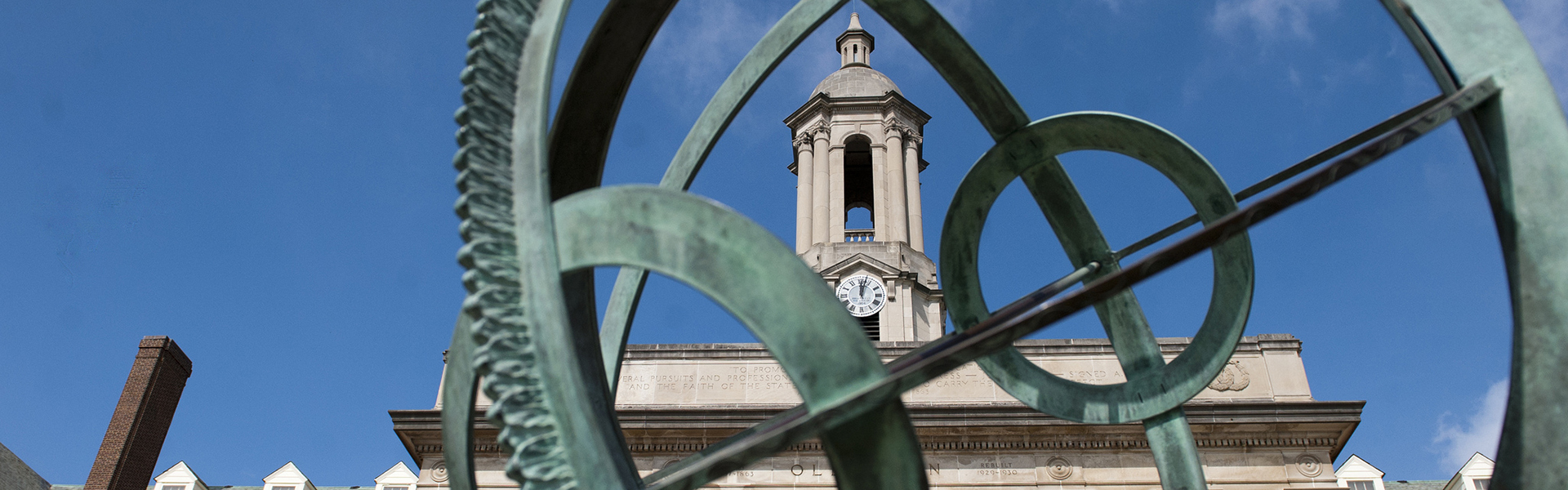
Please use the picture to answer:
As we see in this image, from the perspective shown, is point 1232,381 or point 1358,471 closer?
point 1232,381

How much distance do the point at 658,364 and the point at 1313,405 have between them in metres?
13.0

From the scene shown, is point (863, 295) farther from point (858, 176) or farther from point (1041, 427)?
point (1041, 427)

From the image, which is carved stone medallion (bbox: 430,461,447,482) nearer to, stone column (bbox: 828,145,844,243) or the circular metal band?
stone column (bbox: 828,145,844,243)

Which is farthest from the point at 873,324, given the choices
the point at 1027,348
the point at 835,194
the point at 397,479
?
the point at 397,479

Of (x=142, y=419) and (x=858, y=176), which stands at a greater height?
(x=858, y=176)

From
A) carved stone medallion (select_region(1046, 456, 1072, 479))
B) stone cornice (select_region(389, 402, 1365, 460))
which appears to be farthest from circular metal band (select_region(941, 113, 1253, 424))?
carved stone medallion (select_region(1046, 456, 1072, 479))

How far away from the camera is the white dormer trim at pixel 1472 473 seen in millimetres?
30453

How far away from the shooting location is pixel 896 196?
35.6 metres

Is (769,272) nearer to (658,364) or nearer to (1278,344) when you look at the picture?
(658,364)

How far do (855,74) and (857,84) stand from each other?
1.10 m

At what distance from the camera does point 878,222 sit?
34969mm

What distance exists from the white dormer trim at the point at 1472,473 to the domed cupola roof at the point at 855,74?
20164 mm

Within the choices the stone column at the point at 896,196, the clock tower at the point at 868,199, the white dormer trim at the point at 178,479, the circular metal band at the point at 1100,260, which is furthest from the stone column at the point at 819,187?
the circular metal band at the point at 1100,260

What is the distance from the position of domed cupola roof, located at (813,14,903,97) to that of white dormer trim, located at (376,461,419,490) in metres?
18.3
